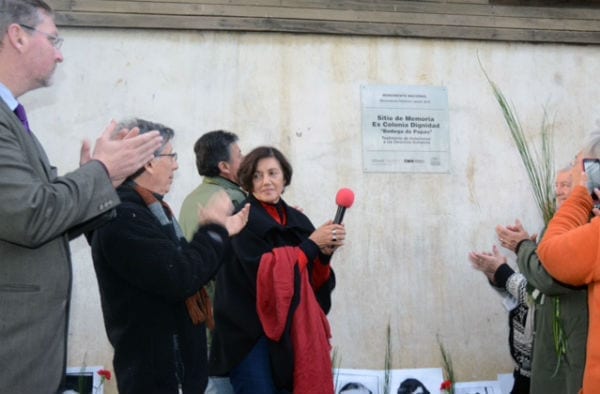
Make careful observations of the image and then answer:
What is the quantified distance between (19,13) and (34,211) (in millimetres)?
615

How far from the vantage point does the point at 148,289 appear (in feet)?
7.57

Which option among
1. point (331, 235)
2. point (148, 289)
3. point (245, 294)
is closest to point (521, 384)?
point (331, 235)

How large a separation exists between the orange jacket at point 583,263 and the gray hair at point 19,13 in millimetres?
1802

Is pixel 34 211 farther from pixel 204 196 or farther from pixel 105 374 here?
pixel 105 374

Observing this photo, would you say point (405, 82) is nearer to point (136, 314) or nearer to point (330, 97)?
point (330, 97)

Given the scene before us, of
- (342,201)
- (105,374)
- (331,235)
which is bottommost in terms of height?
(105,374)

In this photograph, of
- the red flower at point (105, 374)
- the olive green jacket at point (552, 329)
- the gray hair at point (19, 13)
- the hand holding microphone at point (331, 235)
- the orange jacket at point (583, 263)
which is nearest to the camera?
the gray hair at point (19, 13)

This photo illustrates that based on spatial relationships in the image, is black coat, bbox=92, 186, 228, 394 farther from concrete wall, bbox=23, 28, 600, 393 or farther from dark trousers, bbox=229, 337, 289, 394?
concrete wall, bbox=23, 28, 600, 393

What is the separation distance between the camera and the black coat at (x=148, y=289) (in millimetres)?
2273

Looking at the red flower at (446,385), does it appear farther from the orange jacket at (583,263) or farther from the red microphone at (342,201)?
the orange jacket at (583,263)

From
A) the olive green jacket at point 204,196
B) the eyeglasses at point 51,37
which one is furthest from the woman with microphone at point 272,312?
the eyeglasses at point 51,37

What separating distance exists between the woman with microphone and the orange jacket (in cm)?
94

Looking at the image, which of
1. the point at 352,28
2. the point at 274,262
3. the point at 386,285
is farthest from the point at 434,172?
the point at 274,262

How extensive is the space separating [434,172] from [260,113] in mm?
1249
